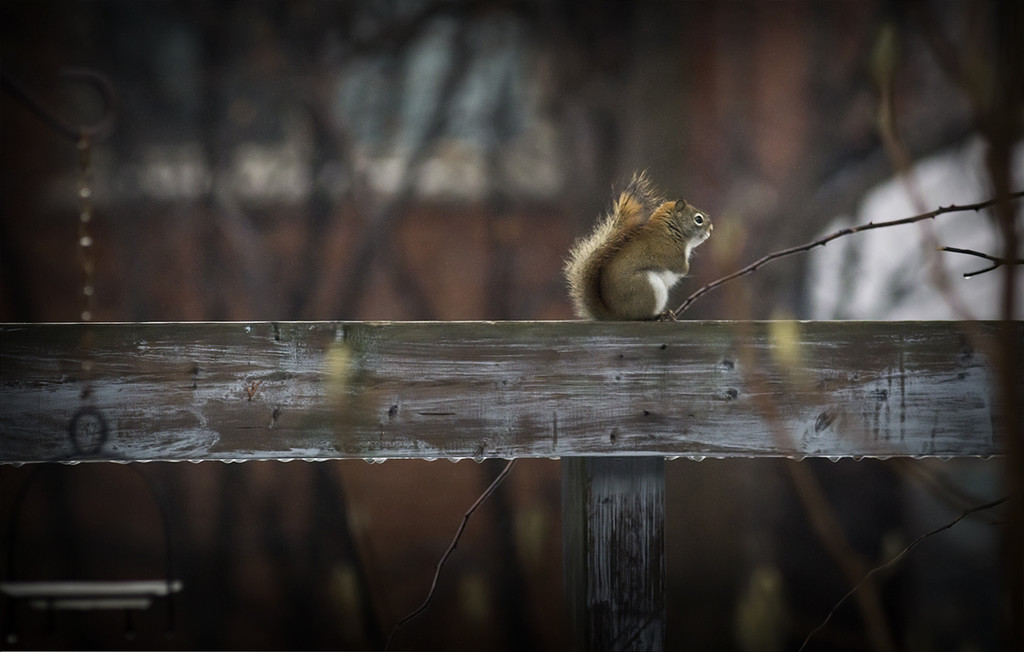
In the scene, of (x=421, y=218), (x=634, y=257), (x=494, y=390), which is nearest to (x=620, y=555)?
(x=494, y=390)

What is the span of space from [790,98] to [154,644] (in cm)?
260

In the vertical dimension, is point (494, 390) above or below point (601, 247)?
below

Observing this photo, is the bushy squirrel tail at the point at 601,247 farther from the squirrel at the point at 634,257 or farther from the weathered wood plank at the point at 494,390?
the weathered wood plank at the point at 494,390

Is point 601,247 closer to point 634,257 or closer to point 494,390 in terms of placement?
point 634,257

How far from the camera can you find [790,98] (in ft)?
8.37

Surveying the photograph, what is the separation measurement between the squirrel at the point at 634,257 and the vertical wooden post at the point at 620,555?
0.22m

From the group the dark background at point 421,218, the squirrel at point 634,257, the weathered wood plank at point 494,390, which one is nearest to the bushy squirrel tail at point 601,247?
the squirrel at point 634,257

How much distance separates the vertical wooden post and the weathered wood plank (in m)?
0.03

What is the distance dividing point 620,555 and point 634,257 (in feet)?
1.19

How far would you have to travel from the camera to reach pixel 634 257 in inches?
37.9

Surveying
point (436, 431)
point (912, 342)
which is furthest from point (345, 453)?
point (912, 342)

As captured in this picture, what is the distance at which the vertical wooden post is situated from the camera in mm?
724

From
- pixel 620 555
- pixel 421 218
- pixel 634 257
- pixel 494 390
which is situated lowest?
pixel 620 555

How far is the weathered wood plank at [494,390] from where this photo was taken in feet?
2.42
